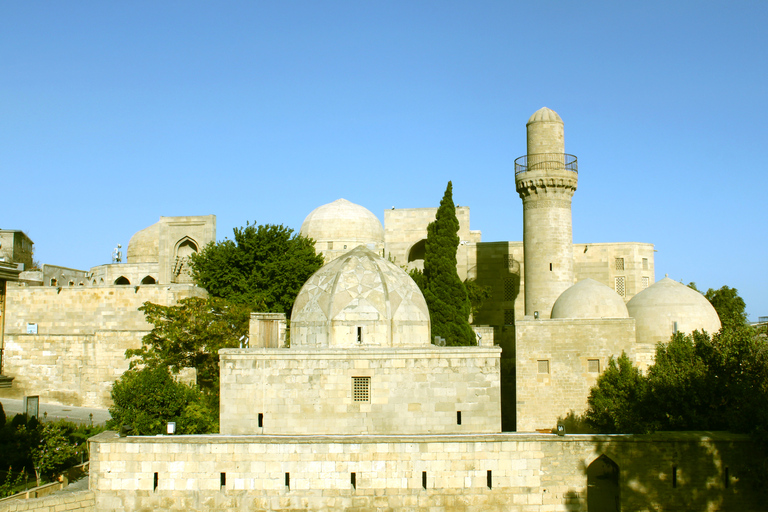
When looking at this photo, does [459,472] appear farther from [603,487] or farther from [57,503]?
[57,503]

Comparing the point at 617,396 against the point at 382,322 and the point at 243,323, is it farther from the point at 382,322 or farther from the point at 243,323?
the point at 243,323

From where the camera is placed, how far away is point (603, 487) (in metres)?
16.5

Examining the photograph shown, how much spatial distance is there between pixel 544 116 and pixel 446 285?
7208 mm

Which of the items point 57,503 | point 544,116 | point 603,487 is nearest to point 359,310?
point 603,487

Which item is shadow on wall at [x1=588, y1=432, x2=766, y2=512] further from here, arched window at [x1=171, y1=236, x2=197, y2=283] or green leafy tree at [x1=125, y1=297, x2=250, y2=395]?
arched window at [x1=171, y1=236, x2=197, y2=283]

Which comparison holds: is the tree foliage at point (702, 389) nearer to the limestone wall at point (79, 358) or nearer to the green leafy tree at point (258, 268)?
the green leafy tree at point (258, 268)

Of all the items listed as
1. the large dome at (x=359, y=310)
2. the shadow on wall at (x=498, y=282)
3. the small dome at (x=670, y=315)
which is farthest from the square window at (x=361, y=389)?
the shadow on wall at (x=498, y=282)

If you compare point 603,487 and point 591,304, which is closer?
point 603,487

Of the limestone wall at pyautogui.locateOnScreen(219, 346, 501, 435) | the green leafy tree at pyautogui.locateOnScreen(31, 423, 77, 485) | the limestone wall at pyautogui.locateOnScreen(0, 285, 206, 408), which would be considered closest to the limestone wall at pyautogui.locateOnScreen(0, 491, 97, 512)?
the green leafy tree at pyautogui.locateOnScreen(31, 423, 77, 485)

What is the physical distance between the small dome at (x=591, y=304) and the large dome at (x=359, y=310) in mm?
5552

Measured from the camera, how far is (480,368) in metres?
16.2

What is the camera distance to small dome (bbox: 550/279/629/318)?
2084cm

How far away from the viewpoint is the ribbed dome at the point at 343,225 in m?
36.3

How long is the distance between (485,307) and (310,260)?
8.54 metres
